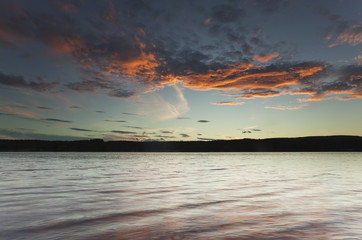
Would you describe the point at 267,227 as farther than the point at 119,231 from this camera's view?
Yes

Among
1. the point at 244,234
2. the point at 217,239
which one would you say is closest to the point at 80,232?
the point at 217,239

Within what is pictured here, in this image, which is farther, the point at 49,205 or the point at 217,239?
the point at 49,205

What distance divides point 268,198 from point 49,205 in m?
11.4

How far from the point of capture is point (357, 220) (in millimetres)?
10188

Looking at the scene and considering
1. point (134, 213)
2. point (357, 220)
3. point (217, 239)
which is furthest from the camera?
point (134, 213)

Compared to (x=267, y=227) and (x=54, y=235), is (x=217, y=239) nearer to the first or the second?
(x=267, y=227)

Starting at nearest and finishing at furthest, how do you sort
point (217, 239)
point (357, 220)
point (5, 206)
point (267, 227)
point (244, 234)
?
point (217, 239) < point (244, 234) < point (267, 227) < point (357, 220) < point (5, 206)

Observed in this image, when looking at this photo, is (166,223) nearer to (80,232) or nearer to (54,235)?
(80,232)

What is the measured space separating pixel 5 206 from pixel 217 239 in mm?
10369

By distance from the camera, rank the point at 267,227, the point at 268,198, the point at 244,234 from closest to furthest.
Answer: the point at 244,234 → the point at 267,227 → the point at 268,198

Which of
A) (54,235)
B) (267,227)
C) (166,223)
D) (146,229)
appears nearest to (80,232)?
(54,235)

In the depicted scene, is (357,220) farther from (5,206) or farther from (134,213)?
(5,206)

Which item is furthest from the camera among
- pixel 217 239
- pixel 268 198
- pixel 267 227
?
pixel 268 198

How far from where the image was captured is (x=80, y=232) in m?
8.44
